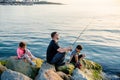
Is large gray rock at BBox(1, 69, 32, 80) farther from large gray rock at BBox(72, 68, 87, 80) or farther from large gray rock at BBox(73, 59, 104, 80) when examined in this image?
large gray rock at BBox(73, 59, 104, 80)

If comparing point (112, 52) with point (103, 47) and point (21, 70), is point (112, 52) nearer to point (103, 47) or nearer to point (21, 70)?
point (103, 47)

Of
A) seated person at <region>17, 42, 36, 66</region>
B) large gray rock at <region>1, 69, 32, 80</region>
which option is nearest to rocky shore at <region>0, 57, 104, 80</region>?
large gray rock at <region>1, 69, 32, 80</region>

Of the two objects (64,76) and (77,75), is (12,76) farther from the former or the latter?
(77,75)

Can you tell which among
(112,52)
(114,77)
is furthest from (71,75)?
(112,52)

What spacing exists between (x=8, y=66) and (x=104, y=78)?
6.04 m

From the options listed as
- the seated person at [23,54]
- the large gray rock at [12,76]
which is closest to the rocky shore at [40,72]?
the large gray rock at [12,76]

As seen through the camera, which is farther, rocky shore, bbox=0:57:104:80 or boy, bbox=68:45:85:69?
boy, bbox=68:45:85:69

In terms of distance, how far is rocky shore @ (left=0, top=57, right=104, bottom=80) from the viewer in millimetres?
13430

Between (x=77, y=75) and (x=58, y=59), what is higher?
(x=58, y=59)

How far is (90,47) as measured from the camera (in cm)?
3025

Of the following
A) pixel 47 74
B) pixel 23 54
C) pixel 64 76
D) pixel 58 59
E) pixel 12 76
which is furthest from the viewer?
pixel 23 54

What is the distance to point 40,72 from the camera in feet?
46.6

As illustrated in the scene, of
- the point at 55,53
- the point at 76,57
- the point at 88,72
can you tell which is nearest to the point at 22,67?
the point at 55,53

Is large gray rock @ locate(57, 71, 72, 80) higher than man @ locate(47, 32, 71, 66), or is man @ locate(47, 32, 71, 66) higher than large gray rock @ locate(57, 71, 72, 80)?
man @ locate(47, 32, 71, 66)
